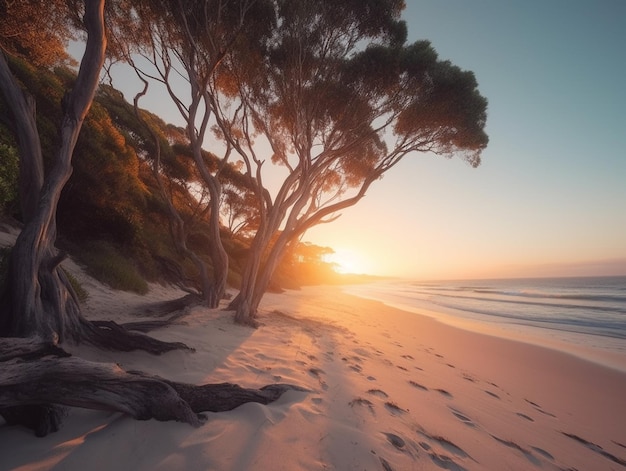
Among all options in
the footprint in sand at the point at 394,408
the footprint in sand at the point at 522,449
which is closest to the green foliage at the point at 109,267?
the footprint in sand at the point at 394,408

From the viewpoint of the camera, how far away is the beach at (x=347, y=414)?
1.87 m

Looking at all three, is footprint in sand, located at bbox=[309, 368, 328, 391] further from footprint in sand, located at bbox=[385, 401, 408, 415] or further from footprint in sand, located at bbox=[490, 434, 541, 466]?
footprint in sand, located at bbox=[490, 434, 541, 466]

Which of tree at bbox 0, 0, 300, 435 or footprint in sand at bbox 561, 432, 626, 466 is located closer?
tree at bbox 0, 0, 300, 435

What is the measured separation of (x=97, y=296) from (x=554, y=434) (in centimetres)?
940

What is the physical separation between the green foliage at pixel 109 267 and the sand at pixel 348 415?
148cm

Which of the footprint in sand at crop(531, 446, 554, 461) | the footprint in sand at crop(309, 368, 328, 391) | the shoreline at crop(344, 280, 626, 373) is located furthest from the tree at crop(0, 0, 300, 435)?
the shoreline at crop(344, 280, 626, 373)

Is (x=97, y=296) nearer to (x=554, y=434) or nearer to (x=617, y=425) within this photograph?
(x=554, y=434)

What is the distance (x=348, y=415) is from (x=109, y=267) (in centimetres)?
879

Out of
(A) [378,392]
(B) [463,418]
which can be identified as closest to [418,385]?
(B) [463,418]

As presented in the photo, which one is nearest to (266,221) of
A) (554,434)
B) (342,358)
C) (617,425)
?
(342,358)

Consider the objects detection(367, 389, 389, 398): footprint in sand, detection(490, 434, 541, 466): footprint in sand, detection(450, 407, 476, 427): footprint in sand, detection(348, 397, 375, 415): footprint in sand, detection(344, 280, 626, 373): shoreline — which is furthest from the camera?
detection(344, 280, 626, 373): shoreline

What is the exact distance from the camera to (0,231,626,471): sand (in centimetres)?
186

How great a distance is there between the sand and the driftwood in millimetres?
87

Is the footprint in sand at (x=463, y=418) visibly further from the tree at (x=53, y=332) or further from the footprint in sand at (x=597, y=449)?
the tree at (x=53, y=332)
